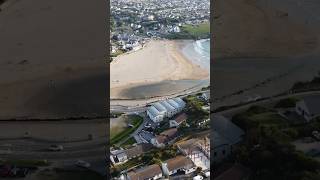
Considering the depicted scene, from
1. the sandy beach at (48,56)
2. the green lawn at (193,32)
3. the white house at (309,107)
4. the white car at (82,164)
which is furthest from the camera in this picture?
the white house at (309,107)

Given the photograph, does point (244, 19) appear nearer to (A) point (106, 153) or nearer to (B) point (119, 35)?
(B) point (119, 35)

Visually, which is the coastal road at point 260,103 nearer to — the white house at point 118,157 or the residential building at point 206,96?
the residential building at point 206,96

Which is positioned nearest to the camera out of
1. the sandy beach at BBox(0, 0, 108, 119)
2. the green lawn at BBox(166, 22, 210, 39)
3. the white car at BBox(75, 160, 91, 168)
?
the sandy beach at BBox(0, 0, 108, 119)

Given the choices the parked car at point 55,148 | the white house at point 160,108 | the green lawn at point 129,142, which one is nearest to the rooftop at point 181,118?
the white house at point 160,108

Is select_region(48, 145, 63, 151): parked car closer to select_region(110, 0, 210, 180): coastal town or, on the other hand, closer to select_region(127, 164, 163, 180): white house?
select_region(110, 0, 210, 180): coastal town

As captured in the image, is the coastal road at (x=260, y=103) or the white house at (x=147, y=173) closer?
the white house at (x=147, y=173)

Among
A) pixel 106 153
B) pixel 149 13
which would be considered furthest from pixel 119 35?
pixel 106 153

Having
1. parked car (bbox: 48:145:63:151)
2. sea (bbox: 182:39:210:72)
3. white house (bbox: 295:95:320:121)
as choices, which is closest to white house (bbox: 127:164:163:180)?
parked car (bbox: 48:145:63:151)
